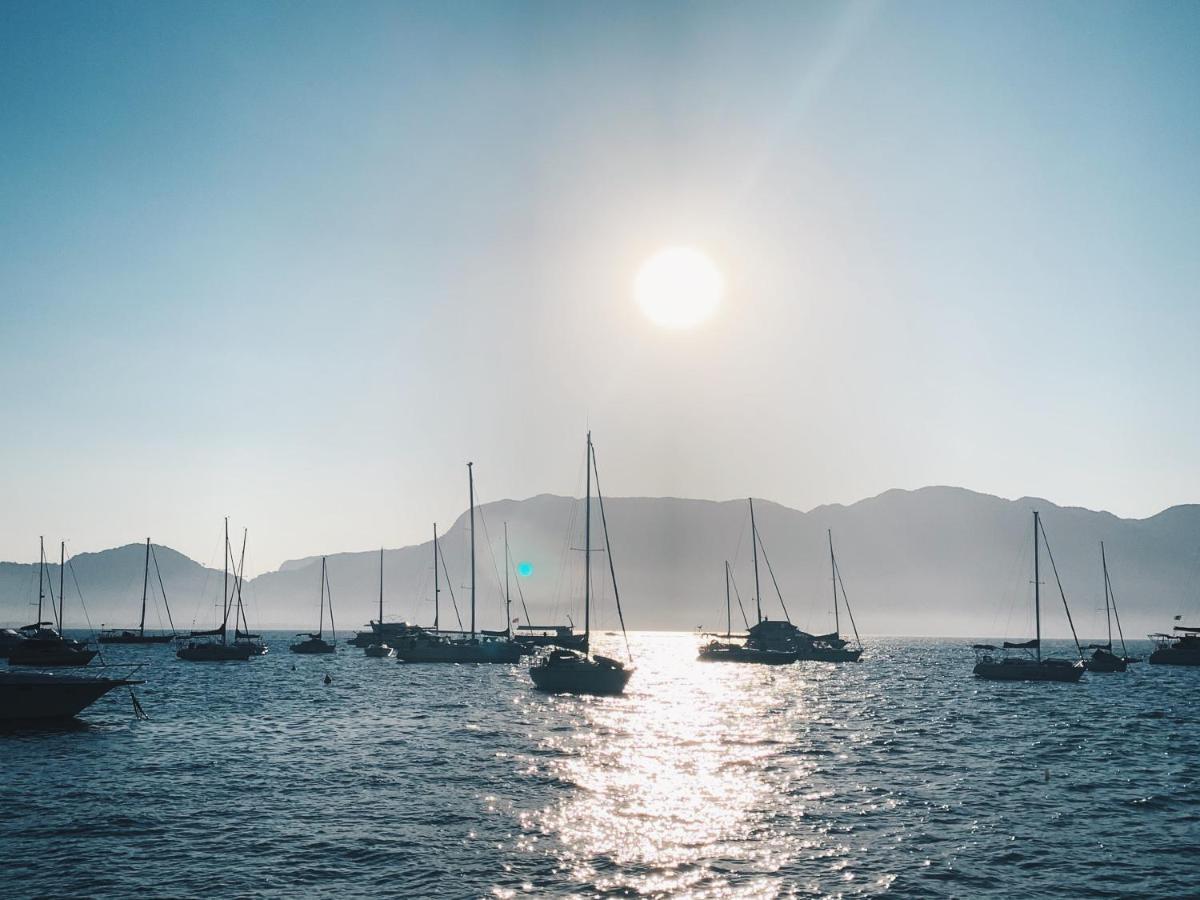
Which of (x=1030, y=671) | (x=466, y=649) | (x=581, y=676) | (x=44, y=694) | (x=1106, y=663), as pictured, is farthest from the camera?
(x=1106, y=663)

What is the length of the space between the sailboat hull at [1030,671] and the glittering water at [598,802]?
2663 centimetres

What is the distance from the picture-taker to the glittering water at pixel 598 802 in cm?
2036

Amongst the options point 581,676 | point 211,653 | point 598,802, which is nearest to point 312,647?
point 211,653

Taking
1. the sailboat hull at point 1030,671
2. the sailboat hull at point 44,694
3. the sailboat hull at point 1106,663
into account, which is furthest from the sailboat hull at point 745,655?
the sailboat hull at point 44,694

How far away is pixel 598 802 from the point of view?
28109 mm

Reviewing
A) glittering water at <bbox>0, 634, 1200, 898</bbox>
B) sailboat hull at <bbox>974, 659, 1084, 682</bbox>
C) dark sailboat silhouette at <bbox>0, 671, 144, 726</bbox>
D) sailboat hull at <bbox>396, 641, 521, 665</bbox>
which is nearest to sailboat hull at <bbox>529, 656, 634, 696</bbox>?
glittering water at <bbox>0, 634, 1200, 898</bbox>

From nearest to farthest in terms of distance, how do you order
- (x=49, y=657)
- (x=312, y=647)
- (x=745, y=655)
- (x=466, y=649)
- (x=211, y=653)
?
1. (x=49, y=657)
2. (x=466, y=649)
3. (x=211, y=653)
4. (x=745, y=655)
5. (x=312, y=647)

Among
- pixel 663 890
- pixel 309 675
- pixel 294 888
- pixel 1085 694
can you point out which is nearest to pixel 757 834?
pixel 663 890

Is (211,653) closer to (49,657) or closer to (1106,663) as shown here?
(49,657)

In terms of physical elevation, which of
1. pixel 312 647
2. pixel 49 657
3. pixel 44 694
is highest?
pixel 44 694

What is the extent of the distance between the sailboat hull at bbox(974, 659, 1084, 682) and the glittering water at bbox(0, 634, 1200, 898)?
2663 centimetres

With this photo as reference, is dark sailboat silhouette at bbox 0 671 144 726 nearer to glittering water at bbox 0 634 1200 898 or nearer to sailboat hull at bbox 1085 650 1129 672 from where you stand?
glittering water at bbox 0 634 1200 898

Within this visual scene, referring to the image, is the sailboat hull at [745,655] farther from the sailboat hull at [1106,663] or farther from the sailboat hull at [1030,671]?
the sailboat hull at [1106,663]

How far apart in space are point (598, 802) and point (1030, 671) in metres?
73.4
